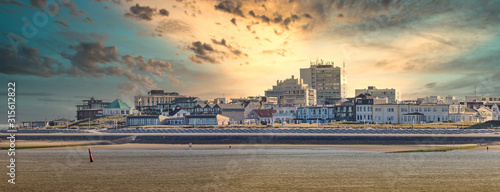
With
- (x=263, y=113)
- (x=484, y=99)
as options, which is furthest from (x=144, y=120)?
(x=484, y=99)

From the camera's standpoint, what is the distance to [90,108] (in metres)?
179

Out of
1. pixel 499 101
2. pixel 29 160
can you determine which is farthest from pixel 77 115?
pixel 499 101

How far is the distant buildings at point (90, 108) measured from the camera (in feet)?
541

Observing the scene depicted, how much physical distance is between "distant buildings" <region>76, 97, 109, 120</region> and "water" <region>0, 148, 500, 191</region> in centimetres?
10649

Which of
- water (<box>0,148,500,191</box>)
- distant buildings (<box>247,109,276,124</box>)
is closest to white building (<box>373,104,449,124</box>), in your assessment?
distant buildings (<box>247,109,276,124</box>)

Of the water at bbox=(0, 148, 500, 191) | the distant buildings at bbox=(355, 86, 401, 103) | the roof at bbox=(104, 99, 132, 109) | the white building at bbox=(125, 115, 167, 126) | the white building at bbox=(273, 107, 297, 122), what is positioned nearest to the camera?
the water at bbox=(0, 148, 500, 191)

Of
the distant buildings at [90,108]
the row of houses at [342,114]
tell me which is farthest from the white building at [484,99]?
the distant buildings at [90,108]

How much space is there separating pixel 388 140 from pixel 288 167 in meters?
31.8

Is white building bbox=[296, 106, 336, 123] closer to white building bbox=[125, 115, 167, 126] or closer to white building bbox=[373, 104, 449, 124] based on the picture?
white building bbox=[373, 104, 449, 124]

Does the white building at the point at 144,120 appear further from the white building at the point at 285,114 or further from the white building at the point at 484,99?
the white building at the point at 484,99

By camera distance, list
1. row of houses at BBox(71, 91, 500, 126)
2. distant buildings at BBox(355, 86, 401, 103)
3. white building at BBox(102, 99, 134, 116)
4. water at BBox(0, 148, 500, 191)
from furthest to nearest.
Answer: distant buildings at BBox(355, 86, 401, 103), white building at BBox(102, 99, 134, 116), row of houses at BBox(71, 91, 500, 126), water at BBox(0, 148, 500, 191)

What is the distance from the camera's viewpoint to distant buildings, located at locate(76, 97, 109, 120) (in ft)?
541

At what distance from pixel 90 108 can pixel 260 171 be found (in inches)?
5917

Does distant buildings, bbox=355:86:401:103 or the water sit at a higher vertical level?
distant buildings, bbox=355:86:401:103
